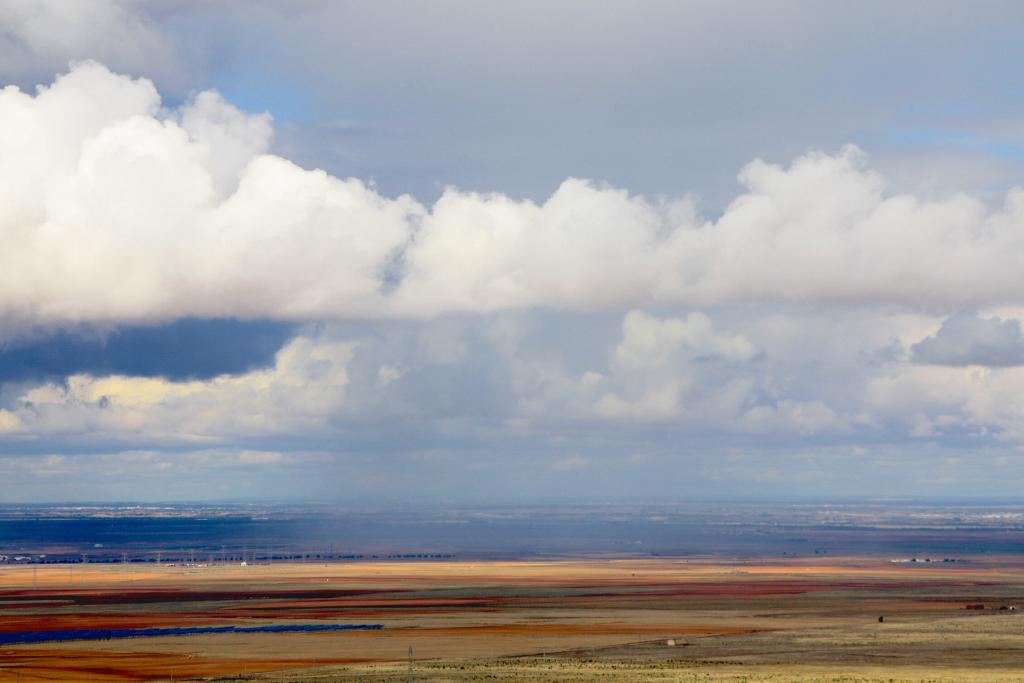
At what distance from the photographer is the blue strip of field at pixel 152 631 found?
483 feet

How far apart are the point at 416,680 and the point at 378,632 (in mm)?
41916

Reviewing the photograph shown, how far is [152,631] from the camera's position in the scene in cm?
15550

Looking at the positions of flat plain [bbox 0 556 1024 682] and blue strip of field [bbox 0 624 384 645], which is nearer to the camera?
flat plain [bbox 0 556 1024 682]

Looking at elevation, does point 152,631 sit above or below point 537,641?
above

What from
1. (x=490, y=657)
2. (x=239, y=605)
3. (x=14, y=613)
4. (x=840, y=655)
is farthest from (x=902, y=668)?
(x=14, y=613)

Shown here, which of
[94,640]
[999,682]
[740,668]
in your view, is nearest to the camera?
[999,682]

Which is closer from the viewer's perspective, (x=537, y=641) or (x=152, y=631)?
(x=537, y=641)

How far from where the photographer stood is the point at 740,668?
388 feet

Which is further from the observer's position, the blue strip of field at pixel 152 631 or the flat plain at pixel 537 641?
the blue strip of field at pixel 152 631

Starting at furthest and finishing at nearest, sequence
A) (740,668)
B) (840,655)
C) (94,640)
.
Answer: (94,640)
(840,655)
(740,668)

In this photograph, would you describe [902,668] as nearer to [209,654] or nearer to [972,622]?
[972,622]

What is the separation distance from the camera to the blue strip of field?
483ft

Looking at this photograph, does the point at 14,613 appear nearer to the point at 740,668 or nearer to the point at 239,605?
the point at 239,605

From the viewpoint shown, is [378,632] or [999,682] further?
[378,632]
